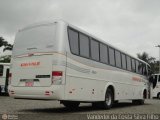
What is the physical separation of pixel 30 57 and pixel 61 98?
6.75ft

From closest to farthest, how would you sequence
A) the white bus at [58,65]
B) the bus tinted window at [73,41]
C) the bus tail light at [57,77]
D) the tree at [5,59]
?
1. the bus tail light at [57,77]
2. the white bus at [58,65]
3. the bus tinted window at [73,41]
4. the tree at [5,59]

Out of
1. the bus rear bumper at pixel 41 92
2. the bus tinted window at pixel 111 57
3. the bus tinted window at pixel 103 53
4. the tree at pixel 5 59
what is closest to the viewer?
the bus rear bumper at pixel 41 92

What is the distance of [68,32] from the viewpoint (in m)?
12.7

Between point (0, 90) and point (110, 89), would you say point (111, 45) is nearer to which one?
point (110, 89)

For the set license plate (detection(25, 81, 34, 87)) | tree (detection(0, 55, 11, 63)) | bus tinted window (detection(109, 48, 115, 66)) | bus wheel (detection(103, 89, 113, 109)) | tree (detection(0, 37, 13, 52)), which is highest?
tree (detection(0, 37, 13, 52))

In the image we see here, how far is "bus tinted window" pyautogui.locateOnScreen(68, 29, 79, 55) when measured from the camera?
12.8 meters

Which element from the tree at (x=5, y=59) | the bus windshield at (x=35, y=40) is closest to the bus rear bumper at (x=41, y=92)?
the bus windshield at (x=35, y=40)

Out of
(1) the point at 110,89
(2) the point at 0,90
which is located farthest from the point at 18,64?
(2) the point at 0,90

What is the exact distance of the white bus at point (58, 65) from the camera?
12023mm

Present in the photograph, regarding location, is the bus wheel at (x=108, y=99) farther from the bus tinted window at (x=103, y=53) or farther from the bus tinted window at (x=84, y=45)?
the bus tinted window at (x=84, y=45)

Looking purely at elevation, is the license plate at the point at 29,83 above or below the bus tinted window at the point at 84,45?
below

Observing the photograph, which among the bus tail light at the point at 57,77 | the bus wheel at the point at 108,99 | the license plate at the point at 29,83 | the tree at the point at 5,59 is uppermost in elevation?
the tree at the point at 5,59

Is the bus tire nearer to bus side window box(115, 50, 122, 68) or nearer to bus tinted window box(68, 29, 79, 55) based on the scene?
bus side window box(115, 50, 122, 68)

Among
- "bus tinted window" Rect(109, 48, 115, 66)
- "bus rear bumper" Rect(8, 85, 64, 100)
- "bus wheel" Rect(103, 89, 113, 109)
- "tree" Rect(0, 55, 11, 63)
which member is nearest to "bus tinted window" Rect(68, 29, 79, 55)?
"bus rear bumper" Rect(8, 85, 64, 100)
